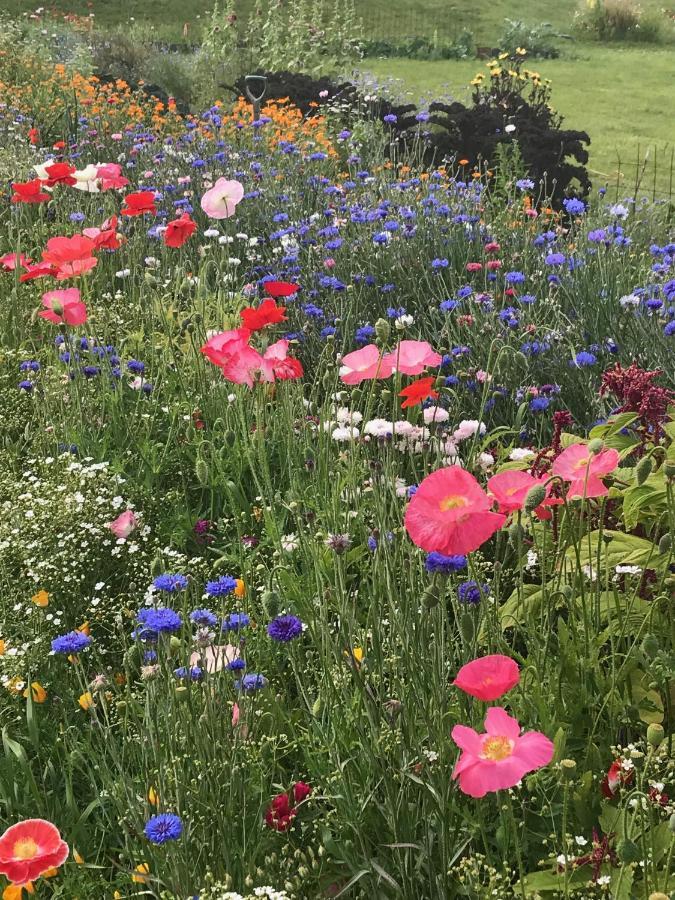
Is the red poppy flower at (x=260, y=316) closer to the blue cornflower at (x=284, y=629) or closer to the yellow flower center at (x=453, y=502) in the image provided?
the blue cornflower at (x=284, y=629)

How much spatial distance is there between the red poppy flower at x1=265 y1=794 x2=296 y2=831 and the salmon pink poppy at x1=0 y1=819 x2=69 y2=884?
0.41 meters

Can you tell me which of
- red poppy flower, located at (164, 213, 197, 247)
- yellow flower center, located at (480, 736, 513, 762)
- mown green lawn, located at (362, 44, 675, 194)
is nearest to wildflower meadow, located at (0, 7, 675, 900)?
yellow flower center, located at (480, 736, 513, 762)

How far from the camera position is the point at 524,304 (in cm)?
377

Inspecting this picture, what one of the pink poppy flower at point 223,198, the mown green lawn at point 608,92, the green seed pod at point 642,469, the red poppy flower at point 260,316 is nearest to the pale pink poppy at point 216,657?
the green seed pod at point 642,469

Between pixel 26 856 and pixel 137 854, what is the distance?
0.29 metres

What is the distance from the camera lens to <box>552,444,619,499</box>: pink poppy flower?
62.6 inches

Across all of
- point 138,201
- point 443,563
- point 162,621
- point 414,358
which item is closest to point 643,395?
point 414,358

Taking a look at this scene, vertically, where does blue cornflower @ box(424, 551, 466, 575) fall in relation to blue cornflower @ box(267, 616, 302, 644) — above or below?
above

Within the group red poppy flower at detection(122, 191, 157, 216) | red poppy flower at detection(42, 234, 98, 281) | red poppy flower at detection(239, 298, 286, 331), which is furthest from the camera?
red poppy flower at detection(122, 191, 157, 216)

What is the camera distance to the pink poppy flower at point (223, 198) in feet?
10.3

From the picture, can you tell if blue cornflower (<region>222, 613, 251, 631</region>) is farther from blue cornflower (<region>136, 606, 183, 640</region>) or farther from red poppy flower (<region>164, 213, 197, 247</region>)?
red poppy flower (<region>164, 213, 197, 247</region>)

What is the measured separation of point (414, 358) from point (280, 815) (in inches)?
38.6

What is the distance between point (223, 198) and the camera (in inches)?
124

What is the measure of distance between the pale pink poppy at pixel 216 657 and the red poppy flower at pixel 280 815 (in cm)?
25
